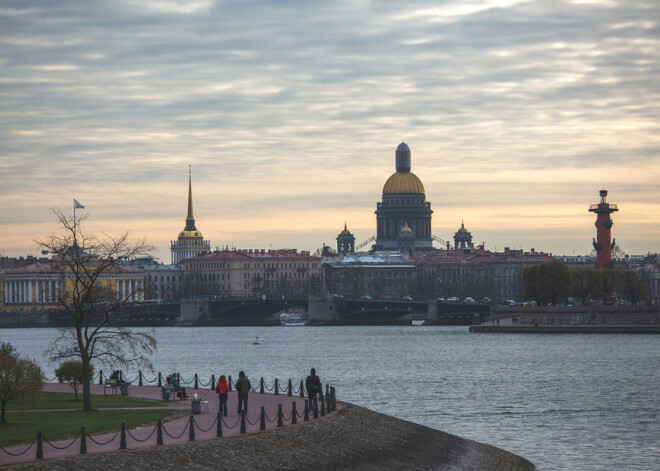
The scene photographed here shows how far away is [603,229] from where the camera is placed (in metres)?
Result: 138

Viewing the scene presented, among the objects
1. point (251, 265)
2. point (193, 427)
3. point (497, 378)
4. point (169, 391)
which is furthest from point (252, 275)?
point (193, 427)

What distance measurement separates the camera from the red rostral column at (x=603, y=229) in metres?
135

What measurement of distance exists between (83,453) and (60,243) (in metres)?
12.7

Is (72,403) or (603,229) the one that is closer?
(72,403)

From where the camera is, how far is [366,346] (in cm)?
8912

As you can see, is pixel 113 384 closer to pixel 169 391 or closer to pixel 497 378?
pixel 169 391

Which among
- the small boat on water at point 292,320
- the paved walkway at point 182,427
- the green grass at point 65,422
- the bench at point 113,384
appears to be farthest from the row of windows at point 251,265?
the green grass at point 65,422

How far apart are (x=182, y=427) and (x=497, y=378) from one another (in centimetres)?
3189

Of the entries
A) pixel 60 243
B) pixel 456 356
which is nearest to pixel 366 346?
pixel 456 356

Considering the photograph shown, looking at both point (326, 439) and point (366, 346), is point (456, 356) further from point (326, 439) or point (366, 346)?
point (326, 439)

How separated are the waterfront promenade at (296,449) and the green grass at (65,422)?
0.63 metres

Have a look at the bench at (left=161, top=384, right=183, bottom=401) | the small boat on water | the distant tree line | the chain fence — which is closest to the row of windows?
the small boat on water

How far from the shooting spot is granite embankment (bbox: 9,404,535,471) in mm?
23203

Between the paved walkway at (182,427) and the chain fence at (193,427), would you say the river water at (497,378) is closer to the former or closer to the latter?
the chain fence at (193,427)
